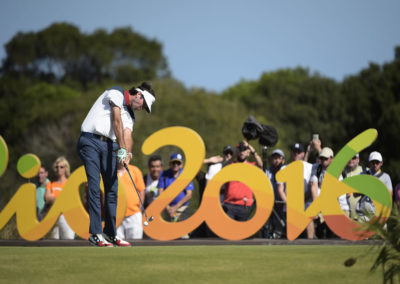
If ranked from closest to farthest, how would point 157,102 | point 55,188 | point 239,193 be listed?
point 239,193 → point 55,188 → point 157,102

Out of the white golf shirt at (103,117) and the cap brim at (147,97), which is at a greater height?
the cap brim at (147,97)

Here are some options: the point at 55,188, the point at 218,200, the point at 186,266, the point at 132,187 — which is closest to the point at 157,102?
the point at 55,188

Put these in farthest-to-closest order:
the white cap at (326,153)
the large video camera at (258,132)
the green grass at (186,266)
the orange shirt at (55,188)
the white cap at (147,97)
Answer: the orange shirt at (55,188) < the large video camera at (258,132) < the white cap at (326,153) < the white cap at (147,97) < the green grass at (186,266)

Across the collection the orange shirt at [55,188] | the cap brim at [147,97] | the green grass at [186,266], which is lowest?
the green grass at [186,266]

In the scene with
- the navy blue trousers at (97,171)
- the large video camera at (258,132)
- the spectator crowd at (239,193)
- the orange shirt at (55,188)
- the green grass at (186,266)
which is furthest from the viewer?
the orange shirt at (55,188)

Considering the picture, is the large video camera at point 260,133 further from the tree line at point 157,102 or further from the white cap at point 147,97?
the tree line at point 157,102

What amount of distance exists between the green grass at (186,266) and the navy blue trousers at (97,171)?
25.2 inches

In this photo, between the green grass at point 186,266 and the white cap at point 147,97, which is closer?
the green grass at point 186,266

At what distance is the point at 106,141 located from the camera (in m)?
8.46

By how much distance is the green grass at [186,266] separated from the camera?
6.65 meters

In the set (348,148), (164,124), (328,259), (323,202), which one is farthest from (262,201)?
(164,124)

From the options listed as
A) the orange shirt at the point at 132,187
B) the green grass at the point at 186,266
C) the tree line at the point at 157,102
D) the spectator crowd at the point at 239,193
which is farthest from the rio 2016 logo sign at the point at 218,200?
the tree line at the point at 157,102

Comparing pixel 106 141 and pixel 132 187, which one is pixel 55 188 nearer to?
pixel 132 187

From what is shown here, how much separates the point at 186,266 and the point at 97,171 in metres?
2.05
